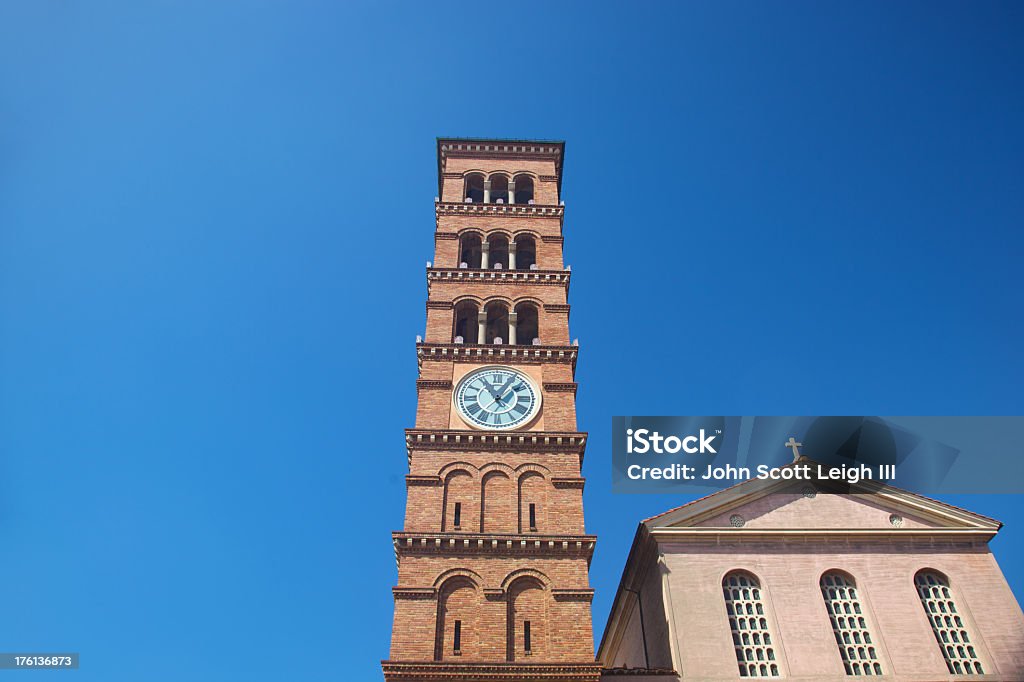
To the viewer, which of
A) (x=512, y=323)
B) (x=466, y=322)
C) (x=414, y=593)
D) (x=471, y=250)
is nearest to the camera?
(x=414, y=593)

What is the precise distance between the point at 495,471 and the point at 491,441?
4.09 feet

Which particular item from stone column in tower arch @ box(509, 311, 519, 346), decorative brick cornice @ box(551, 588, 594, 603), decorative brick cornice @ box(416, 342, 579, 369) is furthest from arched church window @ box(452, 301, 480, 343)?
decorative brick cornice @ box(551, 588, 594, 603)

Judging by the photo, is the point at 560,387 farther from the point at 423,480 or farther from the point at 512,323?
the point at 423,480

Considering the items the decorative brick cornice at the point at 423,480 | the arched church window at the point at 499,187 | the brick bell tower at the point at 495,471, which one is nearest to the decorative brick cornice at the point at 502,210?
the brick bell tower at the point at 495,471

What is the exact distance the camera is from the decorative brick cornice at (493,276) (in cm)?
3797

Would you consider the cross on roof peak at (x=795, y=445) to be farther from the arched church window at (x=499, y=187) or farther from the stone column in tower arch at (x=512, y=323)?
the arched church window at (x=499, y=187)

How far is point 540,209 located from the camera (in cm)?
4206

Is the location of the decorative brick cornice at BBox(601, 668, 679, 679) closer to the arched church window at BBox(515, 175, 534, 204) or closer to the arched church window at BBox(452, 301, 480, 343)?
the arched church window at BBox(452, 301, 480, 343)

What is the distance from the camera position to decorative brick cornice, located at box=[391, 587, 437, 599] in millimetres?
27094

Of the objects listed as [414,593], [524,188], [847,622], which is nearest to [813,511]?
[847,622]

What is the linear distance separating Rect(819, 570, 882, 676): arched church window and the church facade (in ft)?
0.14

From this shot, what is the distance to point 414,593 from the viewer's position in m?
27.2

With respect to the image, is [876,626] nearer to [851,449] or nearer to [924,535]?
[924,535]

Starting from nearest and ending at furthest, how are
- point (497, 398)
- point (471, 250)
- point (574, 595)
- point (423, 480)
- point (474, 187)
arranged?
point (574, 595) < point (423, 480) < point (497, 398) < point (471, 250) < point (474, 187)
